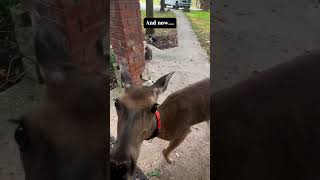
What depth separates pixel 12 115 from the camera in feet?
2.95

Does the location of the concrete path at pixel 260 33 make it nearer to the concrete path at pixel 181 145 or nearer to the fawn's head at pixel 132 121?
the fawn's head at pixel 132 121

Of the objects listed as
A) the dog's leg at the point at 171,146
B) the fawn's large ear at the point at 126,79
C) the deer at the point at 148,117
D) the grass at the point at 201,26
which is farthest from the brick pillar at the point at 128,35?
the grass at the point at 201,26

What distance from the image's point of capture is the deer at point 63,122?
0.84 metres

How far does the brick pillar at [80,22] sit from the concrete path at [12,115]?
0.13m

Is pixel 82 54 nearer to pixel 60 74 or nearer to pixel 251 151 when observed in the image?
pixel 60 74

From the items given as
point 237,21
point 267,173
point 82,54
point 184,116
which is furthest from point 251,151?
point 184,116

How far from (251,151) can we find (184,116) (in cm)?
333

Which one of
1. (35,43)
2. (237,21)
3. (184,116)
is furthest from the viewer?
(184,116)

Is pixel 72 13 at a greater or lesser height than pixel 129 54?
greater

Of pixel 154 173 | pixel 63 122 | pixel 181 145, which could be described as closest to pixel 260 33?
pixel 63 122

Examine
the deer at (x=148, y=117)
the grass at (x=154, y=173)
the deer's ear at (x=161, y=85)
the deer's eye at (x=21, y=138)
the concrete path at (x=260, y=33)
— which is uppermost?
the concrete path at (x=260, y=33)

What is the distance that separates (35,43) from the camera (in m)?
0.85

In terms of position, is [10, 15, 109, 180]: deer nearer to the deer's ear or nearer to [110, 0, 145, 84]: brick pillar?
the deer's ear

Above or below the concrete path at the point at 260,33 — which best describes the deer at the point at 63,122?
below
